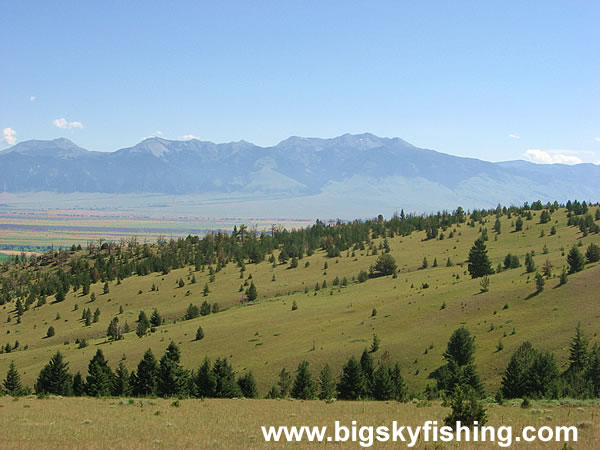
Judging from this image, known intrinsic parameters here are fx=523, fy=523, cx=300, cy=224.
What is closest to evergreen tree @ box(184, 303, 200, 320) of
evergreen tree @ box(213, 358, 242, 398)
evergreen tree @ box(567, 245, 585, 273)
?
evergreen tree @ box(213, 358, 242, 398)

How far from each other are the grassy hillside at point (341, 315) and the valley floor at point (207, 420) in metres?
26.6

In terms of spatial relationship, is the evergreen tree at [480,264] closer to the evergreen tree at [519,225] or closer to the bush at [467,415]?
the evergreen tree at [519,225]

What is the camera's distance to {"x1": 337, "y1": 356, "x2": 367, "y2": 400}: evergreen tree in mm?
51500

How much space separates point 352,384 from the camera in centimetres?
5200

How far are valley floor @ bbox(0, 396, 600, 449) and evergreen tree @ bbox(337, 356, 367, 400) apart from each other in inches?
543

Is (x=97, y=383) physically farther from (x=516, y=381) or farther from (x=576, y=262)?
(x=576, y=262)

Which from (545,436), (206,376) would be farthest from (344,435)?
(206,376)

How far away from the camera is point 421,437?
23.4m

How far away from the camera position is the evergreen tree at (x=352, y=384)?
5150 centimetres

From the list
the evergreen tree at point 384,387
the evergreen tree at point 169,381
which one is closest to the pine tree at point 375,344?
the evergreen tree at point 384,387

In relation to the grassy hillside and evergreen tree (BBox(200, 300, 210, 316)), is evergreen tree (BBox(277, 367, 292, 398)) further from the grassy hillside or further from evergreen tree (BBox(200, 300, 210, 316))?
evergreen tree (BBox(200, 300, 210, 316))

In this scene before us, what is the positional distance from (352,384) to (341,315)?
4627cm

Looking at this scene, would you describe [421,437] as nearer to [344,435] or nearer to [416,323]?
[344,435]

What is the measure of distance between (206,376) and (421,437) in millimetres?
31087
